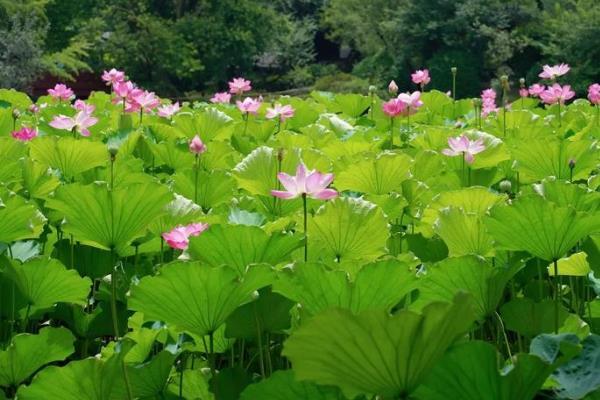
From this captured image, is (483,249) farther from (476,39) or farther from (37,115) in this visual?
(476,39)

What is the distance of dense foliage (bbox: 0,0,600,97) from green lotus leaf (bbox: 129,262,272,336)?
1590 cm

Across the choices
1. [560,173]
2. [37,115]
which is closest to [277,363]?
[560,173]

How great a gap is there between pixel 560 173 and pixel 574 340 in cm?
61

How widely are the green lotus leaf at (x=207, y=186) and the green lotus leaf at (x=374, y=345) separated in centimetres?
56

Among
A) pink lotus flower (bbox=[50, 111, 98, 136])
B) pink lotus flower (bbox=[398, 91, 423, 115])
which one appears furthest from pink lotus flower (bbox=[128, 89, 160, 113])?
pink lotus flower (bbox=[398, 91, 423, 115])

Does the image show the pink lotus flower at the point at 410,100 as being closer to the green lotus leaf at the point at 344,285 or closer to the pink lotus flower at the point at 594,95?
the pink lotus flower at the point at 594,95

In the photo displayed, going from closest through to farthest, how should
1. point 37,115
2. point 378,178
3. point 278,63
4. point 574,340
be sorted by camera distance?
point 574,340
point 378,178
point 37,115
point 278,63

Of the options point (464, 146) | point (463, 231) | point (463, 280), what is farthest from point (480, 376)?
point (464, 146)

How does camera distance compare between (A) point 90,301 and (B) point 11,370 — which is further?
(A) point 90,301

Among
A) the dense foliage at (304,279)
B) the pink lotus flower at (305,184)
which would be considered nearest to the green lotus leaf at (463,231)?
the dense foliage at (304,279)

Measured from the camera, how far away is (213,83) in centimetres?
1970

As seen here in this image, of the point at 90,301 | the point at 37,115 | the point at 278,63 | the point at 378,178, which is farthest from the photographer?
the point at 278,63

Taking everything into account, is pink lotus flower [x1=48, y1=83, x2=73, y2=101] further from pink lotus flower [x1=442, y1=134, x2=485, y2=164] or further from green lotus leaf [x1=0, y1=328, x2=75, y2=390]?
green lotus leaf [x1=0, y1=328, x2=75, y2=390]

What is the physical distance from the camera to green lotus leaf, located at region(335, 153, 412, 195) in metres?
0.96
